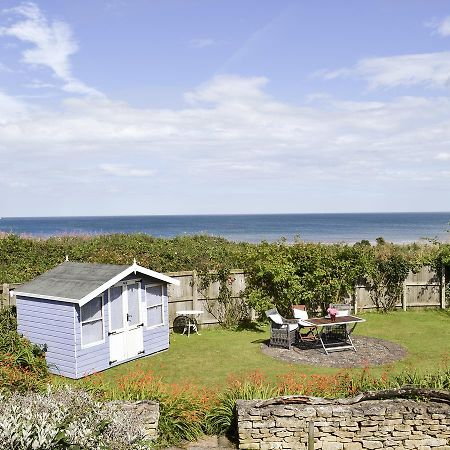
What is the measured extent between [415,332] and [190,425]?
9608mm

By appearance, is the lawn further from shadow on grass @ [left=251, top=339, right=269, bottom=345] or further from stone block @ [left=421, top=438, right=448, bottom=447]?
stone block @ [left=421, top=438, right=448, bottom=447]

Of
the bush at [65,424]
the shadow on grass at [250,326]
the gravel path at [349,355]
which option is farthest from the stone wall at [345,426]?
the shadow on grass at [250,326]

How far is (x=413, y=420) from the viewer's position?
762 centimetres

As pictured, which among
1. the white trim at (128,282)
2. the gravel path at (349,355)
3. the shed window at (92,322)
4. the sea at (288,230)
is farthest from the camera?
the sea at (288,230)

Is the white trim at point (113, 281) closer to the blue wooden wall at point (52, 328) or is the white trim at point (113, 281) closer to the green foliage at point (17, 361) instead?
the blue wooden wall at point (52, 328)

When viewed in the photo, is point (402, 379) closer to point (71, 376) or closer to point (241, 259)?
point (71, 376)

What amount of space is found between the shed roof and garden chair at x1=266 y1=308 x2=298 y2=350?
3.56m

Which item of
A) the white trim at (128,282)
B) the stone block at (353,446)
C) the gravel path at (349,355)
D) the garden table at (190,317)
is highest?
the white trim at (128,282)

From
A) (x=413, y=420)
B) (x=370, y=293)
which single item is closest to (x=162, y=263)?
(x=370, y=293)

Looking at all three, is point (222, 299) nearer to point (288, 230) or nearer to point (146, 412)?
point (146, 412)

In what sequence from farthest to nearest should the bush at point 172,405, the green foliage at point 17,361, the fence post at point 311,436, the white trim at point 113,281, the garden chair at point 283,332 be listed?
the garden chair at point 283,332 < the white trim at point 113,281 < the green foliage at point 17,361 < the bush at point 172,405 < the fence post at point 311,436

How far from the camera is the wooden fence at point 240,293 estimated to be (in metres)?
15.9

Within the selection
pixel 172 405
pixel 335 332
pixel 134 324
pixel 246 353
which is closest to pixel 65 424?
pixel 172 405

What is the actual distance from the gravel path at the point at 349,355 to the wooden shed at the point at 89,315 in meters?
3.48
